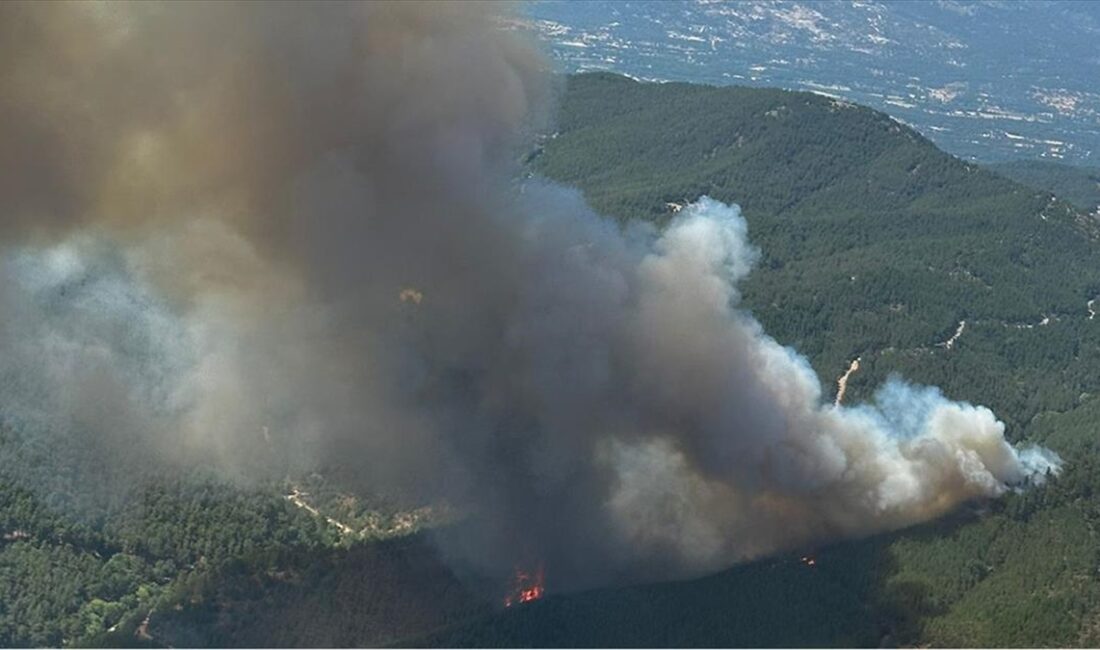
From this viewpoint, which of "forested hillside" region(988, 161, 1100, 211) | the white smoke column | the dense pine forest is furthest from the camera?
"forested hillside" region(988, 161, 1100, 211)

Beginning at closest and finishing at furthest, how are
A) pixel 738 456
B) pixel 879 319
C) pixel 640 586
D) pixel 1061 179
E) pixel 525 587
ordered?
1. pixel 640 586
2. pixel 525 587
3. pixel 738 456
4. pixel 879 319
5. pixel 1061 179

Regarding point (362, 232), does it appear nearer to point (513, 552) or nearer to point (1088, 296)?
point (513, 552)

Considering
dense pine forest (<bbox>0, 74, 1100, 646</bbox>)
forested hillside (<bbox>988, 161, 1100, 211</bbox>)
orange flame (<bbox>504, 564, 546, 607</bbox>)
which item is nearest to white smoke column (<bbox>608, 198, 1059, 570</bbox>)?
dense pine forest (<bbox>0, 74, 1100, 646</bbox>)

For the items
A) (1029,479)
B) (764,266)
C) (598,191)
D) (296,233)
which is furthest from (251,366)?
(598,191)

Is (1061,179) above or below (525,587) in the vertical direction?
above

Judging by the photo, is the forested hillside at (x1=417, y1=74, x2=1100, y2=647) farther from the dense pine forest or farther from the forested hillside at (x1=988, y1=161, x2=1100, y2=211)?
the forested hillside at (x1=988, y1=161, x2=1100, y2=211)

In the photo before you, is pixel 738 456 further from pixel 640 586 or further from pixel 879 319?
pixel 879 319

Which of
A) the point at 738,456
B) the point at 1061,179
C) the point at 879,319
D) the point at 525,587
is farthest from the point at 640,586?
the point at 1061,179
